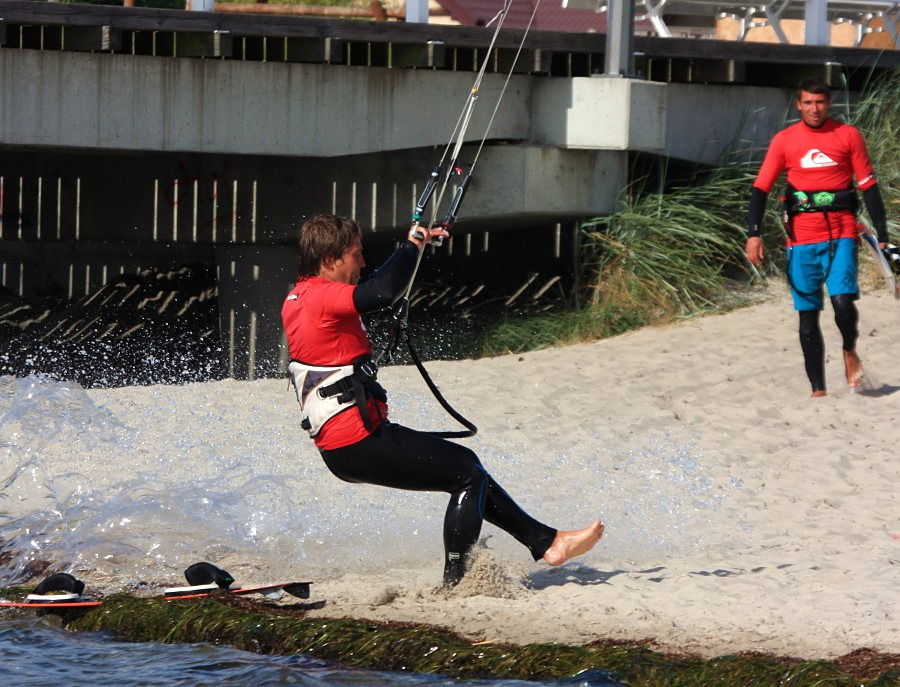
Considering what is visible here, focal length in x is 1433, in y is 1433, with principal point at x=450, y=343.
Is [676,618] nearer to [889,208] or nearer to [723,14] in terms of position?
[889,208]

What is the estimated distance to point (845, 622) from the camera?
211 inches

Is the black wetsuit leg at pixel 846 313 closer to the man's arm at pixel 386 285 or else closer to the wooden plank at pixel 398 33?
the wooden plank at pixel 398 33

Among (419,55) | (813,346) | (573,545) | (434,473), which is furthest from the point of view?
(419,55)

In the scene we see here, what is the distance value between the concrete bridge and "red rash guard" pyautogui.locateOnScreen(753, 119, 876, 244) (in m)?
2.81

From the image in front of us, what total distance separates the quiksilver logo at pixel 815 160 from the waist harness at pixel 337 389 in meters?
4.36

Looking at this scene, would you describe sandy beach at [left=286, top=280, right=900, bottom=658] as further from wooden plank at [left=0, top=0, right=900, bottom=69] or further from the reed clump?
wooden plank at [left=0, top=0, right=900, bottom=69]

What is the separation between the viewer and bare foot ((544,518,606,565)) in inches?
232

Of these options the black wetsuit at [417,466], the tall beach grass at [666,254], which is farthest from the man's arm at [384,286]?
the tall beach grass at [666,254]

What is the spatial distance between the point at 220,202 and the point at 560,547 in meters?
7.73

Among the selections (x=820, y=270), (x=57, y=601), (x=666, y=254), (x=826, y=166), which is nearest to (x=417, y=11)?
(x=666, y=254)

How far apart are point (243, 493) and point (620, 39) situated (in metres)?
6.02

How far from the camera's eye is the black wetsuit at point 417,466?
555 centimetres

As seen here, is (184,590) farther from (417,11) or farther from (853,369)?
(417,11)

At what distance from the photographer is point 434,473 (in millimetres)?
5750
